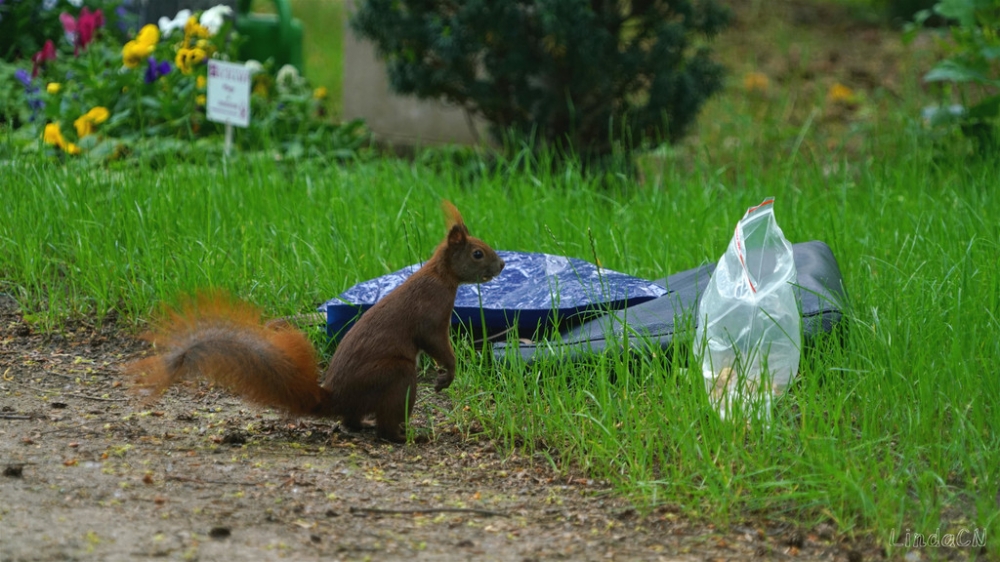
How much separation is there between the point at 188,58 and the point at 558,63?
1986 millimetres

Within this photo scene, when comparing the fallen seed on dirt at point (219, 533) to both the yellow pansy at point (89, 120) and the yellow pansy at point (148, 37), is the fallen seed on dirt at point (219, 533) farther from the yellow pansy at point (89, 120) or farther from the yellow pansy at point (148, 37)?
the yellow pansy at point (148, 37)

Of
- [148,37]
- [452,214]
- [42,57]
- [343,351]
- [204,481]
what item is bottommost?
[204,481]

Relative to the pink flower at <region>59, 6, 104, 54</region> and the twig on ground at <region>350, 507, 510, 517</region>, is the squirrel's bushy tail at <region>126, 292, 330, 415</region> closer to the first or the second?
the twig on ground at <region>350, 507, 510, 517</region>

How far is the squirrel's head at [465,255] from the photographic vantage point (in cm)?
291

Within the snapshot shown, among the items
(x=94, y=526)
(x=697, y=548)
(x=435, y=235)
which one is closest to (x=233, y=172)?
(x=435, y=235)

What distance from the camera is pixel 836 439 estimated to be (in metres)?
2.43

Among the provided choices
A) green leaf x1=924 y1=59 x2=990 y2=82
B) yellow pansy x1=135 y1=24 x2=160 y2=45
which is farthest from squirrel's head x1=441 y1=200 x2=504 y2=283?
yellow pansy x1=135 y1=24 x2=160 y2=45

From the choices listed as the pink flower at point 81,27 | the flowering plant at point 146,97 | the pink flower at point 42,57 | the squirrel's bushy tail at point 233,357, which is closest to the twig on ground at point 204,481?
the squirrel's bushy tail at point 233,357

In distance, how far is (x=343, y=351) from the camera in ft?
9.27

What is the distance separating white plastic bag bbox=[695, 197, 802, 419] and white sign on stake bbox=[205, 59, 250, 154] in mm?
2616

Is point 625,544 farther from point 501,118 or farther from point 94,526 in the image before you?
point 501,118

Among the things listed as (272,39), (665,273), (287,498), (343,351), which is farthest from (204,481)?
(272,39)

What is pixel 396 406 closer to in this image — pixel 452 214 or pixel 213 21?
pixel 452 214

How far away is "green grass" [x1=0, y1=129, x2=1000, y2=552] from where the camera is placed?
2461mm
